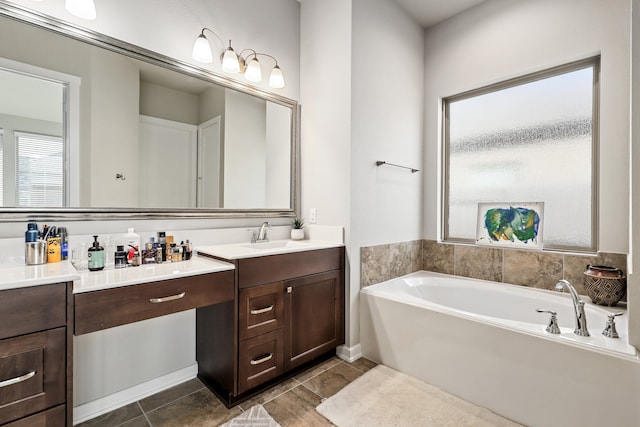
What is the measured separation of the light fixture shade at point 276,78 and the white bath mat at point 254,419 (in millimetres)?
2172

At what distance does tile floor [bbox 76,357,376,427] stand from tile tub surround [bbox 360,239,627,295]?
0.80 m

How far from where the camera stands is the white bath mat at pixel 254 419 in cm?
154

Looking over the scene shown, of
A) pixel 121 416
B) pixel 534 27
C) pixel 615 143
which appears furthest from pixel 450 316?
pixel 534 27

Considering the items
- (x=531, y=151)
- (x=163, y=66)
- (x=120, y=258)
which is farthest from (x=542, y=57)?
(x=120, y=258)

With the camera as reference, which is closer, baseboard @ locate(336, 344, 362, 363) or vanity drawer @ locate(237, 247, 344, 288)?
vanity drawer @ locate(237, 247, 344, 288)

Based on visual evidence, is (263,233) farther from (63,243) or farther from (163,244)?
(63,243)

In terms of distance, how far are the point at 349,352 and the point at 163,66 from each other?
89.9 inches

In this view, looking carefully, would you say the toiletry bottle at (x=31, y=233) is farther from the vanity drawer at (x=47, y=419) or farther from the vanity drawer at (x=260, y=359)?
the vanity drawer at (x=260, y=359)

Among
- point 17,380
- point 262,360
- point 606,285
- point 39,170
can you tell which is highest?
point 39,170

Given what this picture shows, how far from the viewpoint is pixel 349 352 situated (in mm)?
2242

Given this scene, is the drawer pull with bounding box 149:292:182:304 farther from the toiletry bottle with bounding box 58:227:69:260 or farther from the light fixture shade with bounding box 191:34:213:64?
the light fixture shade with bounding box 191:34:213:64

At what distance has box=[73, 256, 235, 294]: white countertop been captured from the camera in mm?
1220

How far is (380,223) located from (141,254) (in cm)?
170

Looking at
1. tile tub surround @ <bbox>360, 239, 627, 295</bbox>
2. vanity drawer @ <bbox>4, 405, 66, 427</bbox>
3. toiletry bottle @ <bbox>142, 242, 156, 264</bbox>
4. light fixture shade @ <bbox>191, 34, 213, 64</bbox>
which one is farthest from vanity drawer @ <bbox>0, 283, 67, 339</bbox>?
tile tub surround @ <bbox>360, 239, 627, 295</bbox>
